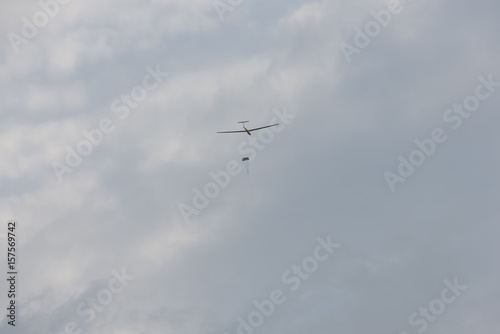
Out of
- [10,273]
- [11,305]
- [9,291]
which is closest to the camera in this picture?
[9,291]

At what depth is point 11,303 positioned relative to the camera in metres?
55.4

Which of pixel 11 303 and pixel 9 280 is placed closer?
pixel 9 280

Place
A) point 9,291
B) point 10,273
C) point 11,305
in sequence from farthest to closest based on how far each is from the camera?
point 11,305
point 10,273
point 9,291

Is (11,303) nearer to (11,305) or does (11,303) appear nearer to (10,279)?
(11,305)

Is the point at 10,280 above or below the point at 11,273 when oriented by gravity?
below

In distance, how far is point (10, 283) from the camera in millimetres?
45188

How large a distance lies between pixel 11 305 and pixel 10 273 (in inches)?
390

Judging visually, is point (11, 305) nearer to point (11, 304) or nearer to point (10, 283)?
point (11, 304)

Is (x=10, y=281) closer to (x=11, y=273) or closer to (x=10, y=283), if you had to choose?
(x=10, y=283)

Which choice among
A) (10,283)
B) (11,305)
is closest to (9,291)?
(10,283)

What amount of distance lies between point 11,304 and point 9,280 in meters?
17.0

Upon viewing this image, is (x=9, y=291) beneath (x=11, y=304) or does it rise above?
beneath

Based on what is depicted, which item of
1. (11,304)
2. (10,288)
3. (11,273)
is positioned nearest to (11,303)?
(11,304)

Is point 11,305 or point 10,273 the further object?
point 11,305
